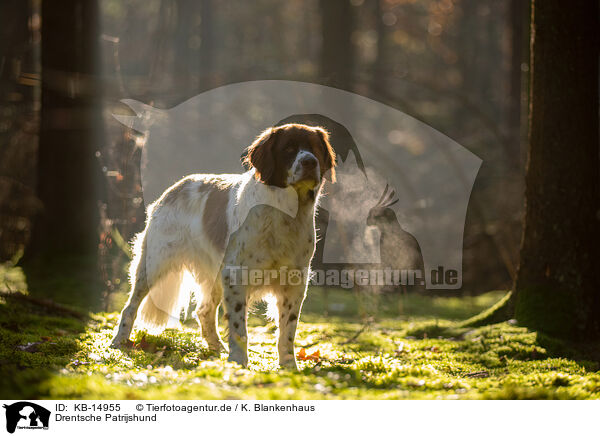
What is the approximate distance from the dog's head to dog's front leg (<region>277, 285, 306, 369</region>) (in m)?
0.93

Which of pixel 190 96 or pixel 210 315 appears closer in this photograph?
pixel 210 315

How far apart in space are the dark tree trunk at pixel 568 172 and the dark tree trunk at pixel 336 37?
8.22 meters

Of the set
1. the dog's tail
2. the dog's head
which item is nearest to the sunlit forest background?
the dog's tail

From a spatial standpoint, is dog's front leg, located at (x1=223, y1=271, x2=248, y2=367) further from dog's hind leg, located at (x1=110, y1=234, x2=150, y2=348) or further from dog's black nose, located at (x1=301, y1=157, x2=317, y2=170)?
dog's hind leg, located at (x1=110, y1=234, x2=150, y2=348)

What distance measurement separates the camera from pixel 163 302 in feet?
19.5

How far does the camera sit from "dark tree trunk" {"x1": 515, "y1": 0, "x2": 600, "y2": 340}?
5770 mm

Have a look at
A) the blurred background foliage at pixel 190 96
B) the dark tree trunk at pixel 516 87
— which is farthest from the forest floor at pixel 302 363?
the dark tree trunk at pixel 516 87

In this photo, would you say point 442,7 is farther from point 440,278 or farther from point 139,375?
point 139,375

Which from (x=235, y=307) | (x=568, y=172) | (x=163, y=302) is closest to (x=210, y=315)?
(x=163, y=302)

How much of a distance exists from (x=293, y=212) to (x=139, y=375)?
5.45 ft

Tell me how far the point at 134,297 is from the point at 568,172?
4341 mm
